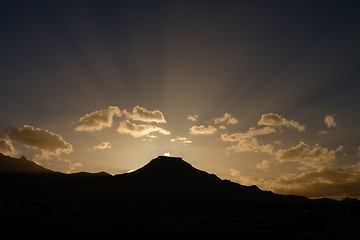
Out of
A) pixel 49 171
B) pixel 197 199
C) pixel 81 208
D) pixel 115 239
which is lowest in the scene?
pixel 115 239

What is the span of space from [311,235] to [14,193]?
5761 inches

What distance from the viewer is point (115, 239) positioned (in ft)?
132

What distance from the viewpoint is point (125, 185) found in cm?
19400

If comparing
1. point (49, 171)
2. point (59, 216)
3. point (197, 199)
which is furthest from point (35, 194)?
point (197, 199)

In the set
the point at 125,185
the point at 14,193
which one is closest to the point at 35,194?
the point at 14,193

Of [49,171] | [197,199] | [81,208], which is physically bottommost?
[81,208]

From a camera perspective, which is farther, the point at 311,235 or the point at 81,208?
the point at 81,208

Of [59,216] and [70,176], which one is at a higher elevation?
[70,176]

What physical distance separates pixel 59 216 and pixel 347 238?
73.5 m

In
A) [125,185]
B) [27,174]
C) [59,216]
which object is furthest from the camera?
[125,185]

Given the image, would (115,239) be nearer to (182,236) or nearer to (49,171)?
(182,236)

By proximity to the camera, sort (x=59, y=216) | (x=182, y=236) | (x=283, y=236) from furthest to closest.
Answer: (x=59, y=216), (x=283, y=236), (x=182, y=236)

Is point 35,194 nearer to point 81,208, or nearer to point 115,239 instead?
point 81,208

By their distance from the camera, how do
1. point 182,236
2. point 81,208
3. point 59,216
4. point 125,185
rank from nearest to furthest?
point 182,236, point 59,216, point 81,208, point 125,185
